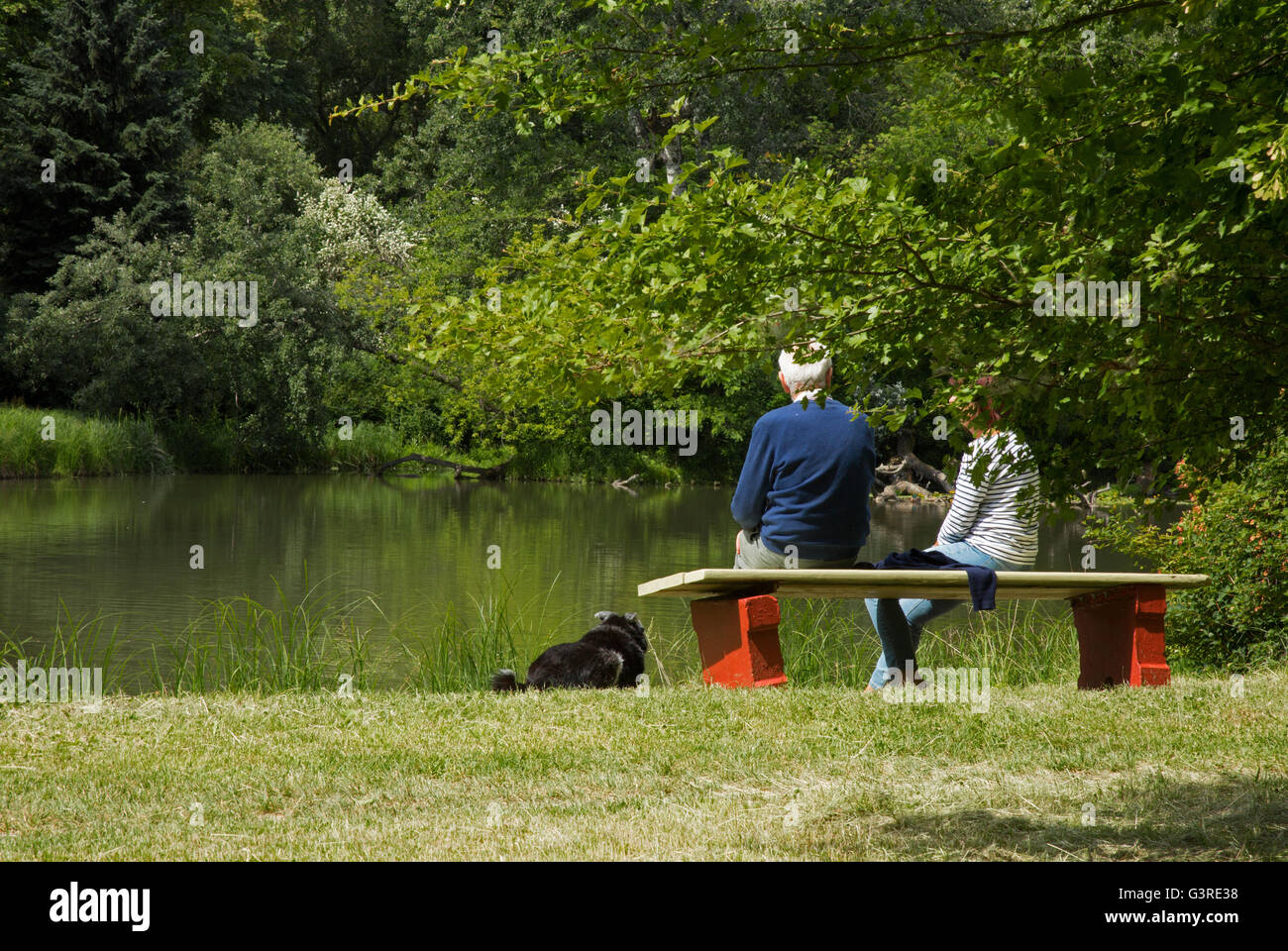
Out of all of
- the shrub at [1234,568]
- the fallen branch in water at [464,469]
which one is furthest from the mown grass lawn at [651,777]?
the fallen branch in water at [464,469]

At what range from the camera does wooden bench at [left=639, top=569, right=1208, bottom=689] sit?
6.40 metres

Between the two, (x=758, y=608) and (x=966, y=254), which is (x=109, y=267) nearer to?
(x=758, y=608)

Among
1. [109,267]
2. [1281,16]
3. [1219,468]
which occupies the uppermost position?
[109,267]

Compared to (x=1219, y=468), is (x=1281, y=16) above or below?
above

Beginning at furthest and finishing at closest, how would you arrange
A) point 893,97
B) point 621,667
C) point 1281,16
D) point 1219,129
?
point 893,97
point 621,667
point 1281,16
point 1219,129

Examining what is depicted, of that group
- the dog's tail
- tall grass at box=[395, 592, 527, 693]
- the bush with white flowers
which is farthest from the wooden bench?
the bush with white flowers

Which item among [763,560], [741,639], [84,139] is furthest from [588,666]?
[84,139]

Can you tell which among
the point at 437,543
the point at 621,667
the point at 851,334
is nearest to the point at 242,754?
the point at 621,667

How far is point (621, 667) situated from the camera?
7.55 meters

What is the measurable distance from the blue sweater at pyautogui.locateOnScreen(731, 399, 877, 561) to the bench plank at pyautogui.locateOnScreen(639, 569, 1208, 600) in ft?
1.08

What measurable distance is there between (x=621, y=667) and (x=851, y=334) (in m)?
4.21

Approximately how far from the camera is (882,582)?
6418mm

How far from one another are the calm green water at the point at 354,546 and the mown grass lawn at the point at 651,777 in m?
3.20

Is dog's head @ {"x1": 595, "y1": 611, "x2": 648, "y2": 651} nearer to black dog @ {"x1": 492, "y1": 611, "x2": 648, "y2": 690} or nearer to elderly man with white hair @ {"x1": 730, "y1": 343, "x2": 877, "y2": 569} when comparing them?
black dog @ {"x1": 492, "y1": 611, "x2": 648, "y2": 690}
